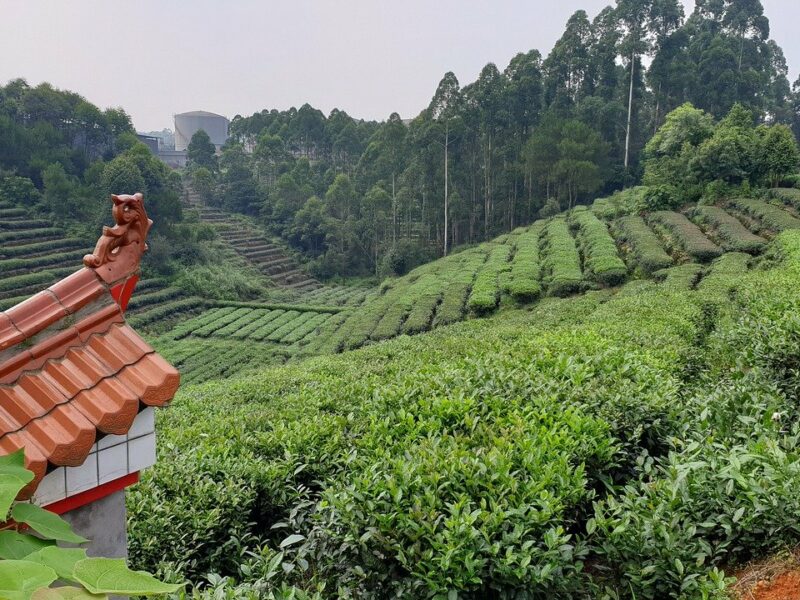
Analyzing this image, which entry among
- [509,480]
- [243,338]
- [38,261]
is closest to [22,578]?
[509,480]

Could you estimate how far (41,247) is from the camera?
29.3m

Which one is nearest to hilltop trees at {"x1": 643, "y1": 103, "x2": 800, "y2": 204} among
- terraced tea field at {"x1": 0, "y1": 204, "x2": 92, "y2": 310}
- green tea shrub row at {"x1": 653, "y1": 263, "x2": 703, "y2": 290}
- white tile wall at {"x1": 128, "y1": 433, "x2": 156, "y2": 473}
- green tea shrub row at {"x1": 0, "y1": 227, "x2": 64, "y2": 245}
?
green tea shrub row at {"x1": 653, "y1": 263, "x2": 703, "y2": 290}

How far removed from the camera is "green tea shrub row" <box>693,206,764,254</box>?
46.0ft

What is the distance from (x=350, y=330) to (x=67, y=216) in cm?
2413

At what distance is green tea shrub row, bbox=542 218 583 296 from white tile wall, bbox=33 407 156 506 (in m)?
14.1

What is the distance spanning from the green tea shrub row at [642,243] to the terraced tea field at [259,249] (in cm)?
2284

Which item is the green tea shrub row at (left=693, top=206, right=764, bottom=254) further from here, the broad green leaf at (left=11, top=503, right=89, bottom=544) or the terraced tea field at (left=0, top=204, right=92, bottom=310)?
the terraced tea field at (left=0, top=204, right=92, bottom=310)

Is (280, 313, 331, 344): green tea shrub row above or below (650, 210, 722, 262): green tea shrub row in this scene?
below

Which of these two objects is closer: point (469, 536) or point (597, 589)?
point (469, 536)

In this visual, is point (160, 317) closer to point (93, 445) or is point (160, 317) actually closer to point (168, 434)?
point (168, 434)

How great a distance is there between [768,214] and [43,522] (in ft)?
60.8

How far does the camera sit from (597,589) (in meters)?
2.23

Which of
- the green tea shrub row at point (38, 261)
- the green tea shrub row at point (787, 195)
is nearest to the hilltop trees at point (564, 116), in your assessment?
the green tea shrub row at point (787, 195)

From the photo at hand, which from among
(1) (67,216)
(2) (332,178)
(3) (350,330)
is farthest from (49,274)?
(2) (332,178)
